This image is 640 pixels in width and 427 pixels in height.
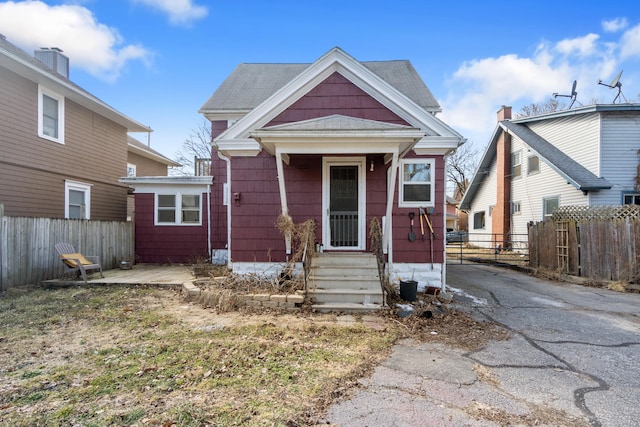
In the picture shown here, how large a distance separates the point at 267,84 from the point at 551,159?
12.2 m

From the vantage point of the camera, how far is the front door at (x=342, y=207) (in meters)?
7.86

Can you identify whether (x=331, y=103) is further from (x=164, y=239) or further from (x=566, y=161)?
(x=566, y=161)

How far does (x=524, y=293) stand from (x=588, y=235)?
3.19 metres

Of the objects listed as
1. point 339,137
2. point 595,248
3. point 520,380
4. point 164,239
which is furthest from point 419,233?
point 164,239

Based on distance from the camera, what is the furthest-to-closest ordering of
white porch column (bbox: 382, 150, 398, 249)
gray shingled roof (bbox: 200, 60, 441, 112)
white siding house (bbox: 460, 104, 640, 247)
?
white siding house (bbox: 460, 104, 640, 247)
gray shingled roof (bbox: 200, 60, 441, 112)
white porch column (bbox: 382, 150, 398, 249)

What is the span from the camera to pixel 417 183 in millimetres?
7629

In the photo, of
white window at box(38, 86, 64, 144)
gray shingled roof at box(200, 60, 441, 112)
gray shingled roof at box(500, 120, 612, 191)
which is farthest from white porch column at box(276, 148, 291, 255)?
gray shingled roof at box(500, 120, 612, 191)

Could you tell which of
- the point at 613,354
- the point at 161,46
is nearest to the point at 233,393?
the point at 613,354

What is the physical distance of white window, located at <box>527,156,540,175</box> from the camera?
50.1 feet

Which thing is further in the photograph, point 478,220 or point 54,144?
point 478,220

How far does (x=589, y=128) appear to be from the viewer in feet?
42.5

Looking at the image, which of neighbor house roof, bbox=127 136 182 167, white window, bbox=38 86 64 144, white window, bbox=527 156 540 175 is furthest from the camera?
neighbor house roof, bbox=127 136 182 167

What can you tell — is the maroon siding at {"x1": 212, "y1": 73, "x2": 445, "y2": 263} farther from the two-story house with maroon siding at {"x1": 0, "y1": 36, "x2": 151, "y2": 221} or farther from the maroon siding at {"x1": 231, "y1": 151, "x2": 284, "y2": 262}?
the two-story house with maroon siding at {"x1": 0, "y1": 36, "x2": 151, "y2": 221}

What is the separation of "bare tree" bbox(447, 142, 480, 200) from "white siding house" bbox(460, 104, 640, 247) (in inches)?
609
